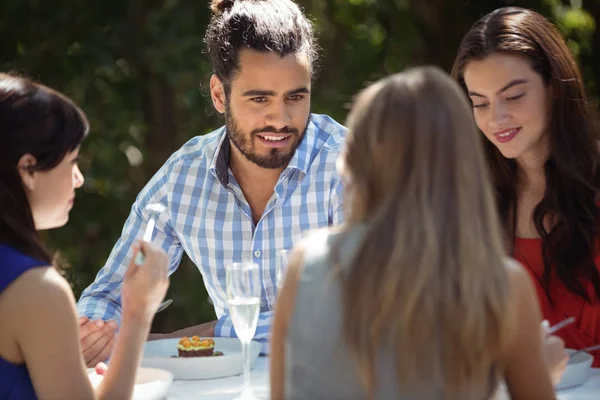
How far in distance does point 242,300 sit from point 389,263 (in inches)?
23.5

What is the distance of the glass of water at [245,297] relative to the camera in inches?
74.4

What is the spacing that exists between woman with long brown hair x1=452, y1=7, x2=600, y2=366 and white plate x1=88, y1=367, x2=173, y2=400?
1.08 m

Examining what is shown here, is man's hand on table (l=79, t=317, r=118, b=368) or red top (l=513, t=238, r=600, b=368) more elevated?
man's hand on table (l=79, t=317, r=118, b=368)

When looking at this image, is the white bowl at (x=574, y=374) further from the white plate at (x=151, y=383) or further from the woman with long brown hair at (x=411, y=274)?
the white plate at (x=151, y=383)

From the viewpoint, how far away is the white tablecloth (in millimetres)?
1931

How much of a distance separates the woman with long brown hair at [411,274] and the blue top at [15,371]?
0.52 m

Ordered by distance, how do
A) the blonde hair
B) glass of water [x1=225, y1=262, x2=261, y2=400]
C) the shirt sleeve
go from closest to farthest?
the blonde hair
glass of water [x1=225, y1=262, x2=261, y2=400]
the shirt sleeve

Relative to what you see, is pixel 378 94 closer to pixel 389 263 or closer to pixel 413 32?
pixel 389 263

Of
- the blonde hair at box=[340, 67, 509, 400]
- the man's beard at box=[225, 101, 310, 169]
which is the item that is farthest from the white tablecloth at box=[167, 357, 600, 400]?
the man's beard at box=[225, 101, 310, 169]

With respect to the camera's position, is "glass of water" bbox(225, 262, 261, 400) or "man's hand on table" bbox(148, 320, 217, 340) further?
"man's hand on table" bbox(148, 320, 217, 340)

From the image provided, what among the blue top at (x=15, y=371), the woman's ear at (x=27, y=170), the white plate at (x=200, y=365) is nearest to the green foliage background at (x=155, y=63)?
the white plate at (x=200, y=365)

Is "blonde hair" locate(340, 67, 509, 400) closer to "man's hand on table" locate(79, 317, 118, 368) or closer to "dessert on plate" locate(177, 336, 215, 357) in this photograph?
"dessert on plate" locate(177, 336, 215, 357)

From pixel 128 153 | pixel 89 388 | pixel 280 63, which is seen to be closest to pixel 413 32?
pixel 128 153

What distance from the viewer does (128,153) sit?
5145mm
